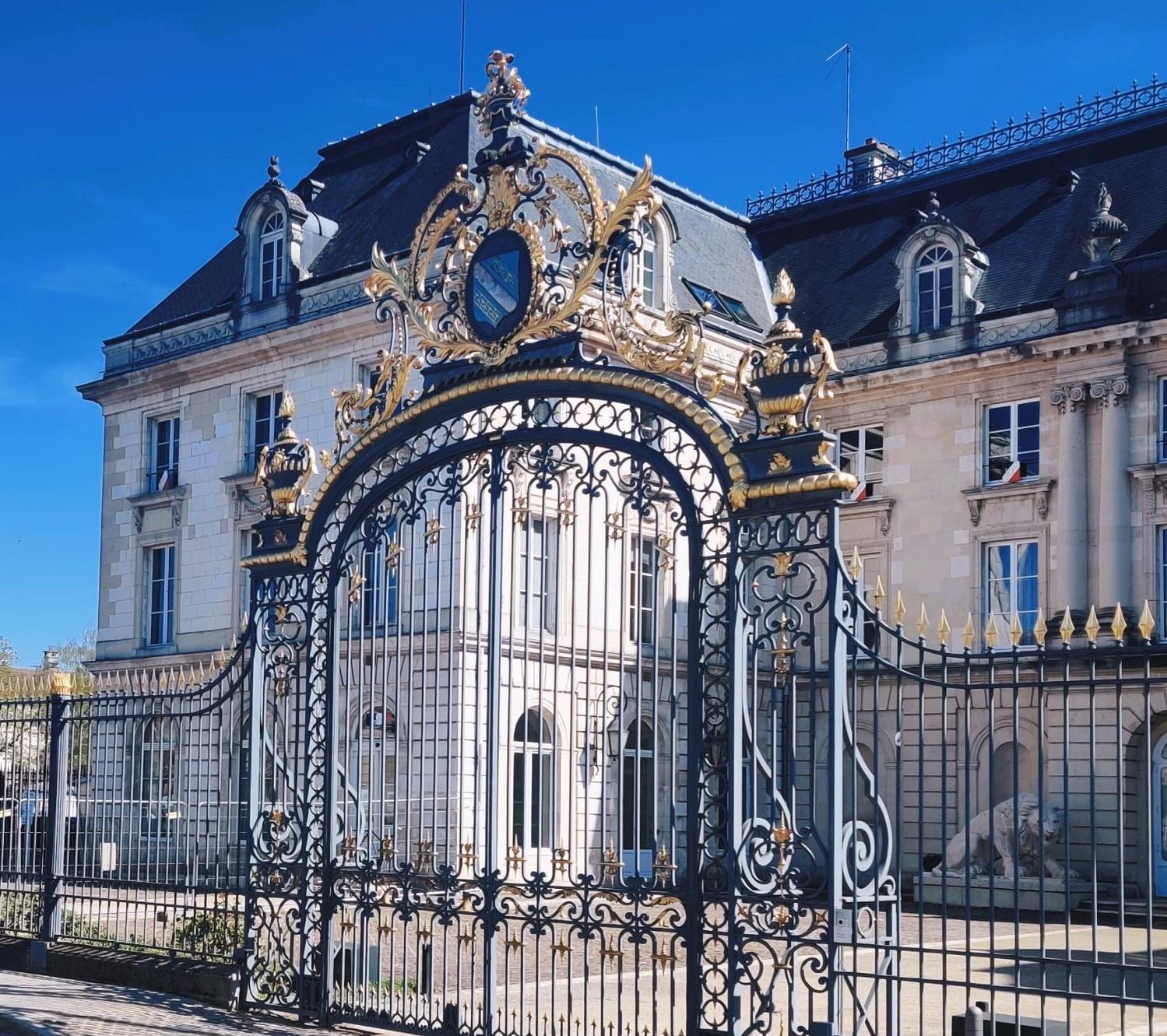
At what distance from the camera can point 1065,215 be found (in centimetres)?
2502

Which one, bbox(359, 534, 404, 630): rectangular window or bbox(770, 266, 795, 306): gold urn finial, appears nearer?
bbox(770, 266, 795, 306): gold urn finial

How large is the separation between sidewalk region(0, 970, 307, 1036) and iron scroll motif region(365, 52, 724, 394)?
4134mm

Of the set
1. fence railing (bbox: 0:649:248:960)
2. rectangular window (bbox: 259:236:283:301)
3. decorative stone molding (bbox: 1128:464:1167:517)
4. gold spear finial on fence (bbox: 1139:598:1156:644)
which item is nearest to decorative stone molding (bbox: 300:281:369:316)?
rectangular window (bbox: 259:236:283:301)

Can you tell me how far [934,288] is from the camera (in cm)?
2461

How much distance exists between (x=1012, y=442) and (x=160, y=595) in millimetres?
14318

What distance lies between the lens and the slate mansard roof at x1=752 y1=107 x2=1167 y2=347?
23609mm

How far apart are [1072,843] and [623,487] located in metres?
11.0

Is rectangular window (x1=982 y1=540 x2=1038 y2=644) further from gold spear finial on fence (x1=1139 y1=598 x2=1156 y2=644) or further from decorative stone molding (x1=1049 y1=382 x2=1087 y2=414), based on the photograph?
gold spear finial on fence (x1=1139 y1=598 x2=1156 y2=644)

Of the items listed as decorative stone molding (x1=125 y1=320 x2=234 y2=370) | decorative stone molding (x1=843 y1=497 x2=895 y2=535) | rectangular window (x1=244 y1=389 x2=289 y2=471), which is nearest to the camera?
decorative stone molding (x1=843 y1=497 x2=895 y2=535)

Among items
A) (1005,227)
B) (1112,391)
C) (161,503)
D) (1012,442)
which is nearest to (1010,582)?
(1012,442)

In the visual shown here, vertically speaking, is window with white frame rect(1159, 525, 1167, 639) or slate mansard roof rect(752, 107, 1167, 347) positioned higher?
slate mansard roof rect(752, 107, 1167, 347)

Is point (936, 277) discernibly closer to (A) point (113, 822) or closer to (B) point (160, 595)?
(B) point (160, 595)

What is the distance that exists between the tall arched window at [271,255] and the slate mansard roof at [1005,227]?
880 cm

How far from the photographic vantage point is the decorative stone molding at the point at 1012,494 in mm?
22922
